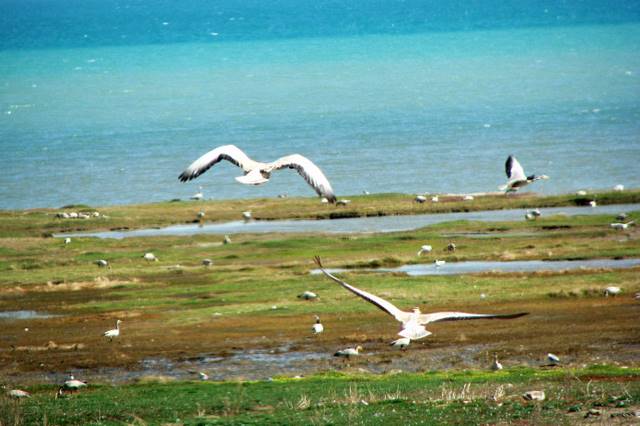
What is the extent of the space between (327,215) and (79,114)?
231ft

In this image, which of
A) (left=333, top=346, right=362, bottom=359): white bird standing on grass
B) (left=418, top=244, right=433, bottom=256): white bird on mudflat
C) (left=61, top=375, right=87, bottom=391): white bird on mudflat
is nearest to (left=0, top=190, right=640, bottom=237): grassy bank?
(left=418, top=244, right=433, bottom=256): white bird on mudflat

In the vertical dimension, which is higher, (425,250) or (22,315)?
(425,250)

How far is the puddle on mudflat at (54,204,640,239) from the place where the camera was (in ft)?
157

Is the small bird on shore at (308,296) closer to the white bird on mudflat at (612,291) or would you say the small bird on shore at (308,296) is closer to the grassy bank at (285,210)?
the white bird on mudflat at (612,291)

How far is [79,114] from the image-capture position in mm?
115938

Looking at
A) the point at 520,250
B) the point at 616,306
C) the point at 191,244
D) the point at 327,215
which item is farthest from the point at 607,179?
the point at 616,306

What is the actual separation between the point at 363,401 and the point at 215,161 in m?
5.11

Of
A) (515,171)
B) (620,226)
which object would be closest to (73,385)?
(515,171)

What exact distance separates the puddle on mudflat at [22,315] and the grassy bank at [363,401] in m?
9.21

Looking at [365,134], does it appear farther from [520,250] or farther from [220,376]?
[220,376]

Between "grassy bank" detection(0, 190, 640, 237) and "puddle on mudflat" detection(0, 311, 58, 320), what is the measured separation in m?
14.7

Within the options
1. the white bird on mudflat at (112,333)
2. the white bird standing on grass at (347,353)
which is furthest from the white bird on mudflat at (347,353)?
the white bird on mudflat at (112,333)

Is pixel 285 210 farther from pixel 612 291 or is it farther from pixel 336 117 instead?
pixel 336 117

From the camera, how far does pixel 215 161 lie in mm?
20656
